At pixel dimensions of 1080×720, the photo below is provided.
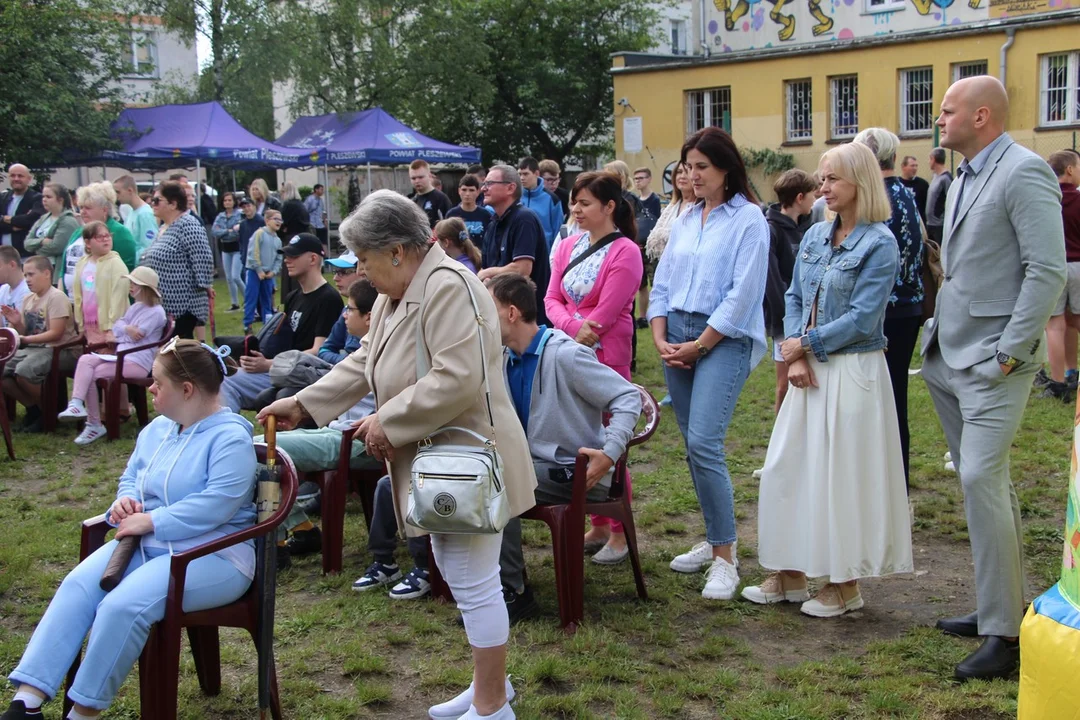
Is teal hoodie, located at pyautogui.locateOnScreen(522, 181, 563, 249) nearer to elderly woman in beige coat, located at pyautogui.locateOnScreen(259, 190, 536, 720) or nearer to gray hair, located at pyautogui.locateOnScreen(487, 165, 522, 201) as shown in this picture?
gray hair, located at pyautogui.locateOnScreen(487, 165, 522, 201)

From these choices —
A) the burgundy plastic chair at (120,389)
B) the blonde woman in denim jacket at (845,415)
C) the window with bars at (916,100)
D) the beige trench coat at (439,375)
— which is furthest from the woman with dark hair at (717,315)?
the window with bars at (916,100)

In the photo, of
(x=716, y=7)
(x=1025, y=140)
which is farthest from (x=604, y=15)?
(x=1025, y=140)

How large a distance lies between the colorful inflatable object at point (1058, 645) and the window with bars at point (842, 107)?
26.4 meters

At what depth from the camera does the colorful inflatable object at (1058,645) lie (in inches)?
102

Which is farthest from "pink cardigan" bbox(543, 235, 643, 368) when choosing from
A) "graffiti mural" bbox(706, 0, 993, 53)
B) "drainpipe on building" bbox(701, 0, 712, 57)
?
"drainpipe on building" bbox(701, 0, 712, 57)

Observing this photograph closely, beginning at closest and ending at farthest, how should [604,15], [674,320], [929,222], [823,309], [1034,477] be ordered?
1. [823,309]
2. [674,320]
3. [1034,477]
4. [929,222]
5. [604,15]

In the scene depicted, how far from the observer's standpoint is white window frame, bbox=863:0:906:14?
29047 millimetres

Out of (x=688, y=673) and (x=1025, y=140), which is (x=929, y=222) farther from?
(x=1025, y=140)

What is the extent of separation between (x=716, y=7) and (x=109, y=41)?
1689 centimetres

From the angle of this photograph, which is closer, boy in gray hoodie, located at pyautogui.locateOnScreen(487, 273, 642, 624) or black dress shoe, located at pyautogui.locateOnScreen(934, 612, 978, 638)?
black dress shoe, located at pyautogui.locateOnScreen(934, 612, 978, 638)

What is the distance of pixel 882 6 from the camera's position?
96.2 feet

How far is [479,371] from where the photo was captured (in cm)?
338

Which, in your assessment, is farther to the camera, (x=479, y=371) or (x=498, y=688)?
(x=498, y=688)

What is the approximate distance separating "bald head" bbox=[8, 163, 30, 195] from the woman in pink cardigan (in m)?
9.40
